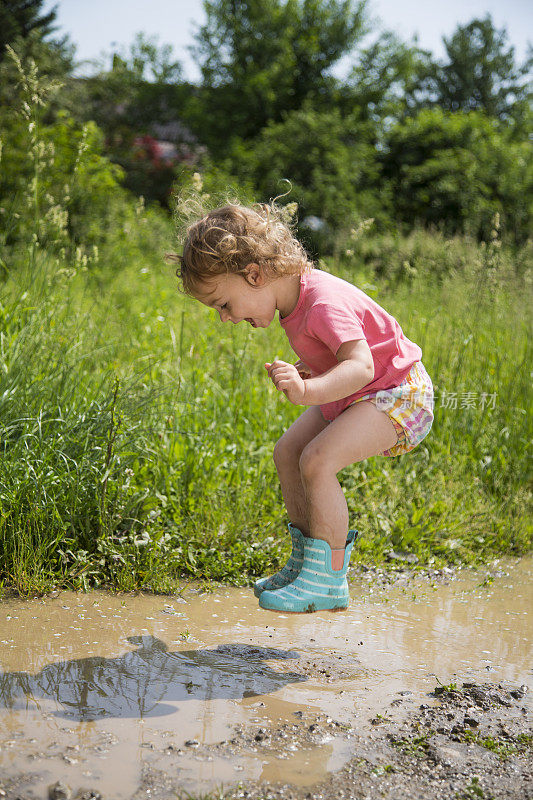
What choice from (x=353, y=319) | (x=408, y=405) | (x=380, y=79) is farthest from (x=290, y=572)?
(x=380, y=79)

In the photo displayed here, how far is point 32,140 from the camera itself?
3654 millimetres

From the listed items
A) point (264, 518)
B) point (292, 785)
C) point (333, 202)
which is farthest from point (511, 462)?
point (333, 202)

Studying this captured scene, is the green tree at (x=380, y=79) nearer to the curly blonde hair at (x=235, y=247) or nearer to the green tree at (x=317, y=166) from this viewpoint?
the green tree at (x=317, y=166)

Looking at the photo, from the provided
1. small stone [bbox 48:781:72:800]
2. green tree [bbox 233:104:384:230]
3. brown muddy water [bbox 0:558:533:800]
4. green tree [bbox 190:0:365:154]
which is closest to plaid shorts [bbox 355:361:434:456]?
brown muddy water [bbox 0:558:533:800]

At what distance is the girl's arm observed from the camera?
2.30 m

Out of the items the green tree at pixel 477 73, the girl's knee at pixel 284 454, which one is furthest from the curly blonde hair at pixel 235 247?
the green tree at pixel 477 73

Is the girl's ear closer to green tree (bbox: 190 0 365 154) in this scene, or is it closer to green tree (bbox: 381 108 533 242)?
green tree (bbox: 381 108 533 242)

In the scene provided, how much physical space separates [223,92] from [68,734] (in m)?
20.6

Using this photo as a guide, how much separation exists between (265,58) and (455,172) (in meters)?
7.44

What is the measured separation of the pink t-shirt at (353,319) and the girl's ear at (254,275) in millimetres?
154

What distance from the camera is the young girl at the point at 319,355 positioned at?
2510mm

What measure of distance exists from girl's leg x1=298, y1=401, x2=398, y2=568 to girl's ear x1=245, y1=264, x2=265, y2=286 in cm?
57

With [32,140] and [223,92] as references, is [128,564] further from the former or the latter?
[223,92]

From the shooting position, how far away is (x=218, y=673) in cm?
258
